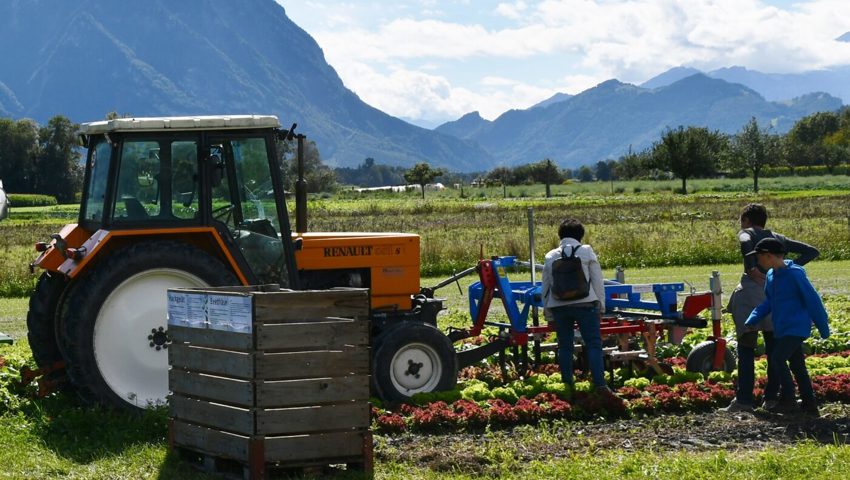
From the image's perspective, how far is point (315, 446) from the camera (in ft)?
25.4

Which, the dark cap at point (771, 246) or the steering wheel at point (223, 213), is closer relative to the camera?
the dark cap at point (771, 246)

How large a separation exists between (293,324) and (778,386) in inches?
198

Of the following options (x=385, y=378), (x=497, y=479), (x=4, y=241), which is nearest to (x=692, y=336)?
(x=385, y=378)

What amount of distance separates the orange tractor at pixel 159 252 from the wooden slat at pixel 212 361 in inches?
62.4

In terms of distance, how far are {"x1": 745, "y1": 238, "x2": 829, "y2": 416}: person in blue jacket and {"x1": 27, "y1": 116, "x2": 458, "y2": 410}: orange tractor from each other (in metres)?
3.13

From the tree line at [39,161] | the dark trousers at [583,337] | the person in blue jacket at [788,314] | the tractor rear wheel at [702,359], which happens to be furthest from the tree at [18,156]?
the person in blue jacket at [788,314]

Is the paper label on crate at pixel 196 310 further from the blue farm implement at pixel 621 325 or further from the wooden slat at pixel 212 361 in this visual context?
the blue farm implement at pixel 621 325

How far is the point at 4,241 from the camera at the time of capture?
131ft

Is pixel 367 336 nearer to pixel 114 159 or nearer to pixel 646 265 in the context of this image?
pixel 114 159

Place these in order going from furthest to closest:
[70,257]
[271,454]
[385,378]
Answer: [385,378], [70,257], [271,454]

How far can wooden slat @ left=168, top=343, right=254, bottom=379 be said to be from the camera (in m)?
7.63

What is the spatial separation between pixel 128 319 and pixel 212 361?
2.24m

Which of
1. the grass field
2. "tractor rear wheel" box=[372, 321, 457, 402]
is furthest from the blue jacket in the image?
"tractor rear wheel" box=[372, 321, 457, 402]

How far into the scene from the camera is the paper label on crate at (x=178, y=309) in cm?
822
